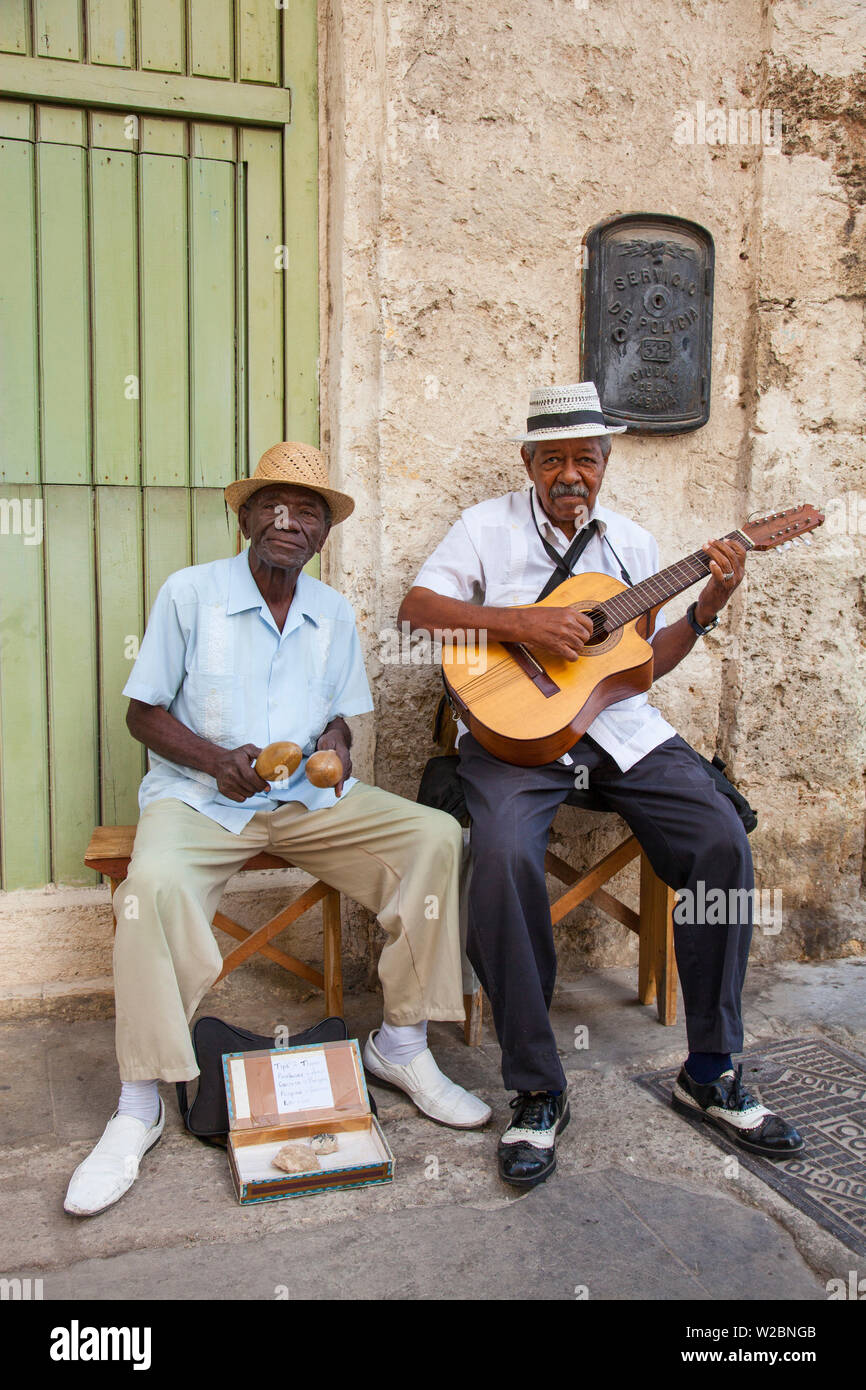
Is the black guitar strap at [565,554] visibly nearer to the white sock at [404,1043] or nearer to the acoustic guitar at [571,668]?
the acoustic guitar at [571,668]

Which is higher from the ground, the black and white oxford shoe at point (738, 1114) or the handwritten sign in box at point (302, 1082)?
the handwritten sign in box at point (302, 1082)

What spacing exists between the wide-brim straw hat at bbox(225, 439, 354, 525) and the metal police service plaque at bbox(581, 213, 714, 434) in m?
1.12

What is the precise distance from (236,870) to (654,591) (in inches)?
54.3

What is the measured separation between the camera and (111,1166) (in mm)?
2463

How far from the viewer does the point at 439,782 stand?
322 cm

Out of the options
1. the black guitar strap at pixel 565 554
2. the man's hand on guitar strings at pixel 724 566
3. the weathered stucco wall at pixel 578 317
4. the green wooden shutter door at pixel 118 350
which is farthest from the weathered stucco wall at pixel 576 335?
the man's hand on guitar strings at pixel 724 566

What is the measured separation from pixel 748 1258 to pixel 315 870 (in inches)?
56.8

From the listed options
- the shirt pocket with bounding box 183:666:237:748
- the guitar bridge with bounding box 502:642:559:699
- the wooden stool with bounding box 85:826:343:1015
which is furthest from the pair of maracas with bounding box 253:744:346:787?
the guitar bridge with bounding box 502:642:559:699

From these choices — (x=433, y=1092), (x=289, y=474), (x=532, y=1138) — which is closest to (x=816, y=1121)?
(x=532, y=1138)

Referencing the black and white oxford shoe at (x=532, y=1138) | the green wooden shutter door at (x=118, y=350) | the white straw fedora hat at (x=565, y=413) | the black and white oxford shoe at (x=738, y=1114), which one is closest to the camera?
the black and white oxford shoe at (x=532, y=1138)

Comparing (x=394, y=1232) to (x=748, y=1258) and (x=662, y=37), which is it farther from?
(x=662, y=37)

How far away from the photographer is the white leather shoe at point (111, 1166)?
2361 millimetres

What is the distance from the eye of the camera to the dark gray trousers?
8.82 feet

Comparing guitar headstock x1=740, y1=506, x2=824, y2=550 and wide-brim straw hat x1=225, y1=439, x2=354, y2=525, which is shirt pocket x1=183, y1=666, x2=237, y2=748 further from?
guitar headstock x1=740, y1=506, x2=824, y2=550
